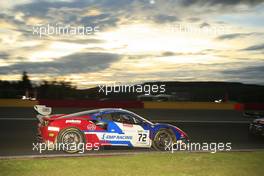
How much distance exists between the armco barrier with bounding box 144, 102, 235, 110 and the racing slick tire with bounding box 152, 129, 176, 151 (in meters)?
10.5

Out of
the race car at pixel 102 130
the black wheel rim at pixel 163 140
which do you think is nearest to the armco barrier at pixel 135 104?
the black wheel rim at pixel 163 140

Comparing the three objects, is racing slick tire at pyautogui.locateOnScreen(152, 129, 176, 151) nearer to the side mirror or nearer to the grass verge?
the grass verge

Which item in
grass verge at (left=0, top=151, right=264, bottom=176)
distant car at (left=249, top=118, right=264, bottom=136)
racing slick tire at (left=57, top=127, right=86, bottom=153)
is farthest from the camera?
distant car at (left=249, top=118, right=264, bottom=136)

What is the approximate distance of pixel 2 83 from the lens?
67.2 ft

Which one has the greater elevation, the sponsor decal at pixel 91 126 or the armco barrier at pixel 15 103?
the armco barrier at pixel 15 103

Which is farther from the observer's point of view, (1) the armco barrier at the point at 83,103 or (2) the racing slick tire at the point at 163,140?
(1) the armco barrier at the point at 83,103

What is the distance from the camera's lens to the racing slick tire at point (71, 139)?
820cm

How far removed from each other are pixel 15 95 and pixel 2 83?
182 centimetres

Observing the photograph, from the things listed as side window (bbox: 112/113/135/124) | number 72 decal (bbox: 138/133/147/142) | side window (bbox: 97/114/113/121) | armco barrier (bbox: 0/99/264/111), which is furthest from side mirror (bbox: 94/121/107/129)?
armco barrier (bbox: 0/99/264/111)

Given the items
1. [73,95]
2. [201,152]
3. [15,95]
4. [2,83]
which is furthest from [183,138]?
[2,83]

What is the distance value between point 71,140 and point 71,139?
1.0 inches

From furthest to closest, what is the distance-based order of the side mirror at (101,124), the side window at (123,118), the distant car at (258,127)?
the distant car at (258,127) < the side window at (123,118) < the side mirror at (101,124)

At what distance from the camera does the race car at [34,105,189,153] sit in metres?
8.21
